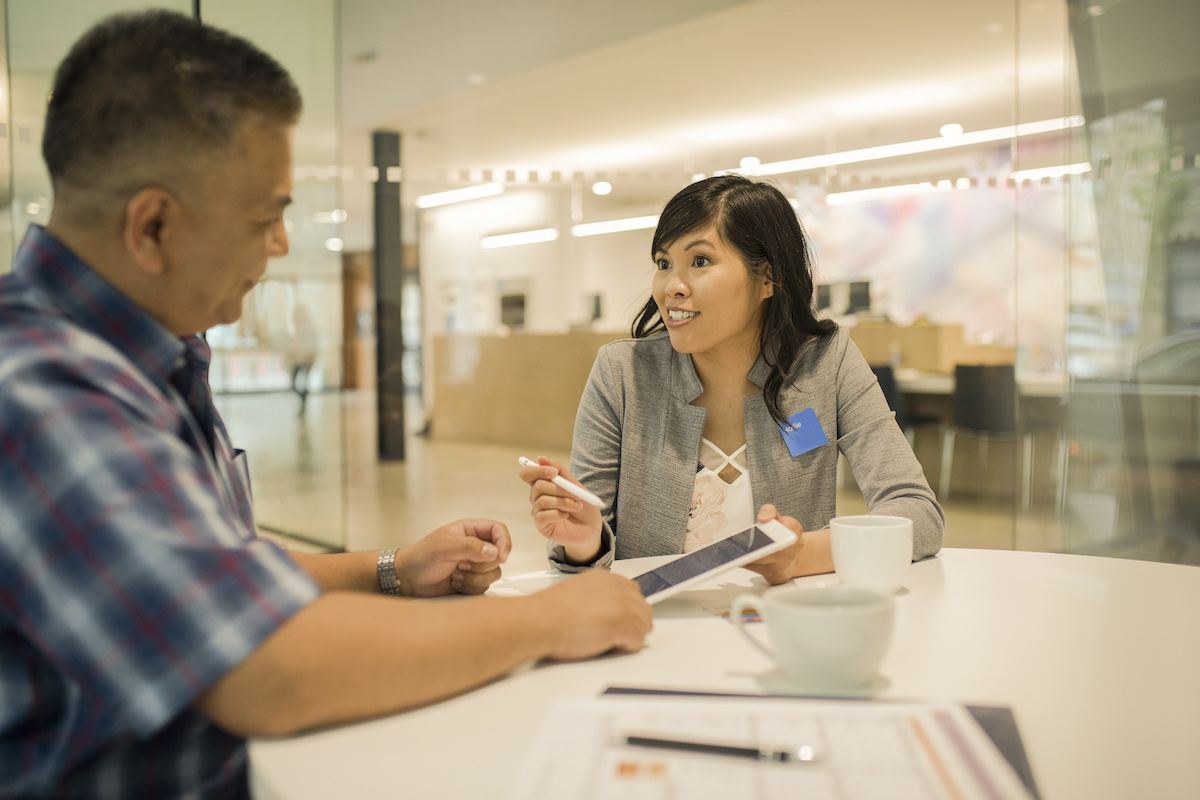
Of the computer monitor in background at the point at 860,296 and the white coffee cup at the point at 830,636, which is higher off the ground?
the computer monitor in background at the point at 860,296

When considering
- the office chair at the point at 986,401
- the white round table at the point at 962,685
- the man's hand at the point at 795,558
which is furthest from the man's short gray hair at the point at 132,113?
the office chair at the point at 986,401

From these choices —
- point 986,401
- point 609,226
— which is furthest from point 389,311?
point 986,401

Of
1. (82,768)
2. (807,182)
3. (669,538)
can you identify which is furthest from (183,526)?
(807,182)

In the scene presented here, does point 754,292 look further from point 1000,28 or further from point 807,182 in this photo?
point 1000,28

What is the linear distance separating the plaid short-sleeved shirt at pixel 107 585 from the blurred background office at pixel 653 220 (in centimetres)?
282

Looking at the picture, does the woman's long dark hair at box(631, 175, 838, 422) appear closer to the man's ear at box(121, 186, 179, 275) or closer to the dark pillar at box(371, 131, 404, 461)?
the man's ear at box(121, 186, 179, 275)

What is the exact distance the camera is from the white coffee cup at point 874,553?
3.32 feet

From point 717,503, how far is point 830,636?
0.88 m

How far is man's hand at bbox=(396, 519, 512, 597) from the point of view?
1.04m

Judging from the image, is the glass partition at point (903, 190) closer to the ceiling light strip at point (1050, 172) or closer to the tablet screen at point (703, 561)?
the ceiling light strip at point (1050, 172)

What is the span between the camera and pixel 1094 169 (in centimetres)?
325

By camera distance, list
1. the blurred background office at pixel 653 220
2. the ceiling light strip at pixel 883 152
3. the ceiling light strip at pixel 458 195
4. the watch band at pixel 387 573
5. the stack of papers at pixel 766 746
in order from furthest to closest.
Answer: the ceiling light strip at pixel 458 195 < the ceiling light strip at pixel 883 152 < the blurred background office at pixel 653 220 < the watch band at pixel 387 573 < the stack of papers at pixel 766 746

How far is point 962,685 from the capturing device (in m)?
0.76

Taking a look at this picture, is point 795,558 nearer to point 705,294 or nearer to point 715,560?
point 715,560
